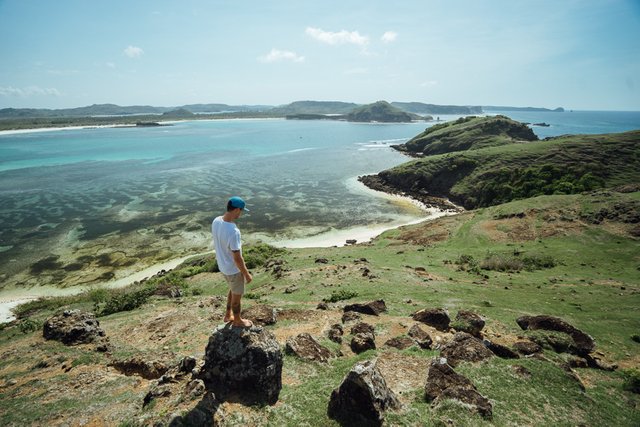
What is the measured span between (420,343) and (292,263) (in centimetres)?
2169

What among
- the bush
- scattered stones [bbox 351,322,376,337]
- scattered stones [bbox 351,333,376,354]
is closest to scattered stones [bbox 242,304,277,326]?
scattered stones [bbox 351,322,376,337]

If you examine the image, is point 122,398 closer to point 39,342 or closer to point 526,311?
point 39,342

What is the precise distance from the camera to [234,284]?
1073 centimetres

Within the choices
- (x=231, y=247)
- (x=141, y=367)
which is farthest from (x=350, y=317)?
(x=231, y=247)

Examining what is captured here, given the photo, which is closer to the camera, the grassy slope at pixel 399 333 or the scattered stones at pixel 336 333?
the grassy slope at pixel 399 333

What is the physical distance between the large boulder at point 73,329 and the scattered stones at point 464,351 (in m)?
17.5

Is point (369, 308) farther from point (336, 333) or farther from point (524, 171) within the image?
point (524, 171)

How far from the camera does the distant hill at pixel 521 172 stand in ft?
230

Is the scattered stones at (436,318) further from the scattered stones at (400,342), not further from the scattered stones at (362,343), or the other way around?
the scattered stones at (362,343)

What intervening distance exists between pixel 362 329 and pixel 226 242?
10.4m

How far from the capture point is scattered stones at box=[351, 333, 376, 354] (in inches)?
617

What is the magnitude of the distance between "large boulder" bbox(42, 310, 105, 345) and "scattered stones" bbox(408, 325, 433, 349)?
16325 mm

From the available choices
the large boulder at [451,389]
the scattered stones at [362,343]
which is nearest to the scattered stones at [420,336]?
the scattered stones at [362,343]

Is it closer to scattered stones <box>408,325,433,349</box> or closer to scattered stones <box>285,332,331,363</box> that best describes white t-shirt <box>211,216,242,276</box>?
scattered stones <box>285,332,331,363</box>
